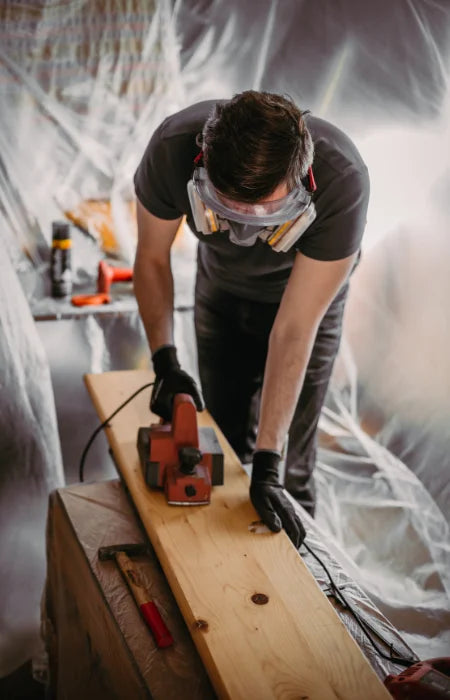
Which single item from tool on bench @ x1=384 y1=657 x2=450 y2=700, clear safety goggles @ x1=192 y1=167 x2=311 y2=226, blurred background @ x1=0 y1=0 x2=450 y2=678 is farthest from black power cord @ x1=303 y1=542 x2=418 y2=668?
clear safety goggles @ x1=192 y1=167 x2=311 y2=226

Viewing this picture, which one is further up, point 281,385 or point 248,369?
point 281,385

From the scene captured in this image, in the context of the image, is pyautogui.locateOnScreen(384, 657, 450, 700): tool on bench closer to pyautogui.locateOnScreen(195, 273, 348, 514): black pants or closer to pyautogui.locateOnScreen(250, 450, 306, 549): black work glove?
pyautogui.locateOnScreen(250, 450, 306, 549): black work glove

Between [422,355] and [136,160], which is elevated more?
[136,160]

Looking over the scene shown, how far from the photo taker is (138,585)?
5.10 feet

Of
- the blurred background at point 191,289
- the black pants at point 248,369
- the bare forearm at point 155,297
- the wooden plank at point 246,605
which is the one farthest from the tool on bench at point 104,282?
the wooden plank at point 246,605

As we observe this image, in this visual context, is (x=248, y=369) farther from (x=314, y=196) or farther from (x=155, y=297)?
(x=314, y=196)

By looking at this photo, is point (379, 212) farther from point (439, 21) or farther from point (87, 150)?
point (87, 150)

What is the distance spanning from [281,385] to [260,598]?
54 centimetres

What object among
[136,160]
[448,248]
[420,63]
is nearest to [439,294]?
[448,248]

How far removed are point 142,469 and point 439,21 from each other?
64.8 inches

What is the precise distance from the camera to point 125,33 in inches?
101

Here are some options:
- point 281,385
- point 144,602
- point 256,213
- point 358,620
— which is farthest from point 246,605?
point 256,213

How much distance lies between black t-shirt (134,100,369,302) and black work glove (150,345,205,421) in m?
0.30

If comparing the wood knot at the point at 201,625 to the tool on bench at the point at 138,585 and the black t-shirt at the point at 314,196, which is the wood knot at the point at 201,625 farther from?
the black t-shirt at the point at 314,196
